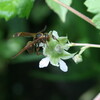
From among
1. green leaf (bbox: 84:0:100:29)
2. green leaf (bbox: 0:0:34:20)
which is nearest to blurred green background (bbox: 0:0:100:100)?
green leaf (bbox: 0:0:34:20)

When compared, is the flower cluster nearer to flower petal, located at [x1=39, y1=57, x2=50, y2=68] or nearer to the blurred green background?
flower petal, located at [x1=39, y1=57, x2=50, y2=68]

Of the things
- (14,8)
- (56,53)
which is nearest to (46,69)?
(14,8)

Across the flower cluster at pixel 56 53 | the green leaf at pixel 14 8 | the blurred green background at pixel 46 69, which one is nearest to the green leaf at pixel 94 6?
the flower cluster at pixel 56 53

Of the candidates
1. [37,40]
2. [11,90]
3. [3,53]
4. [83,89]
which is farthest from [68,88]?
[37,40]

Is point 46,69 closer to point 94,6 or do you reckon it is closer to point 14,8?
point 14,8

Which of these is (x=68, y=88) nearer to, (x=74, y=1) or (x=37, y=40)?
(x=74, y=1)

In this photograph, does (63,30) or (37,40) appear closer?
(37,40)

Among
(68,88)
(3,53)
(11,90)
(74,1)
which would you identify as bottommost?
(68,88)
